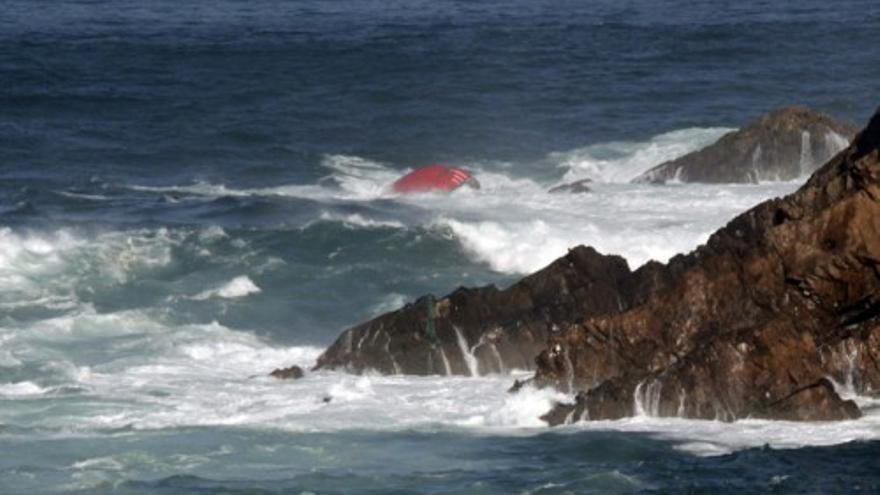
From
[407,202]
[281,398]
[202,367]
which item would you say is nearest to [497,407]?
[281,398]

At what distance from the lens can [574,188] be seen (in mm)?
46688

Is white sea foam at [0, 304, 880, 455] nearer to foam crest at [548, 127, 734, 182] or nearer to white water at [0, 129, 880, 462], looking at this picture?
white water at [0, 129, 880, 462]

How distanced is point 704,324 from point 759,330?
144 centimetres

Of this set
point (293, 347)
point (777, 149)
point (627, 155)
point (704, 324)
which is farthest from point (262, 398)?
point (627, 155)

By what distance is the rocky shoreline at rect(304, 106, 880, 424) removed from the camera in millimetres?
26469

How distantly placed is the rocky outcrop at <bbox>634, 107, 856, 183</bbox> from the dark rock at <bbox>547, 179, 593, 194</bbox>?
207 cm

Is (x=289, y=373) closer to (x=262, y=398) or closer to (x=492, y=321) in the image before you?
(x=262, y=398)

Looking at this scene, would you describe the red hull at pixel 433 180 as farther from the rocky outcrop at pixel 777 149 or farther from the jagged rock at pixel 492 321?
the jagged rock at pixel 492 321

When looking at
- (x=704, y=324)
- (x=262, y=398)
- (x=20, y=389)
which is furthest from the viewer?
(x=20, y=389)

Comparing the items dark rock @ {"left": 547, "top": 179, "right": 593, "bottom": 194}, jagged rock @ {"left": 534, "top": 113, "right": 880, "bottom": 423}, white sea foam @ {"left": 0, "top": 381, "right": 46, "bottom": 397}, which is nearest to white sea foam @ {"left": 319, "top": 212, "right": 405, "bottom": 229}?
dark rock @ {"left": 547, "top": 179, "right": 593, "bottom": 194}

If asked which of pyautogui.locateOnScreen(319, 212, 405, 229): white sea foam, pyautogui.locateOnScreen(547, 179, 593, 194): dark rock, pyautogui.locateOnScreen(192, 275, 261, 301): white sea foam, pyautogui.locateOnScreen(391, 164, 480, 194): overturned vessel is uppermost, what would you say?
pyautogui.locateOnScreen(391, 164, 480, 194): overturned vessel

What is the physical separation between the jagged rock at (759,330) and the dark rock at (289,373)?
12.8 feet

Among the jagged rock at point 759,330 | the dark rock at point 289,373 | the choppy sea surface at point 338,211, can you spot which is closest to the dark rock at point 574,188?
the choppy sea surface at point 338,211

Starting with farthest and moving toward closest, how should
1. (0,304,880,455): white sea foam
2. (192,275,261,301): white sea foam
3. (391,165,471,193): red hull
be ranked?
(391,165,471,193): red hull < (192,275,261,301): white sea foam < (0,304,880,455): white sea foam
